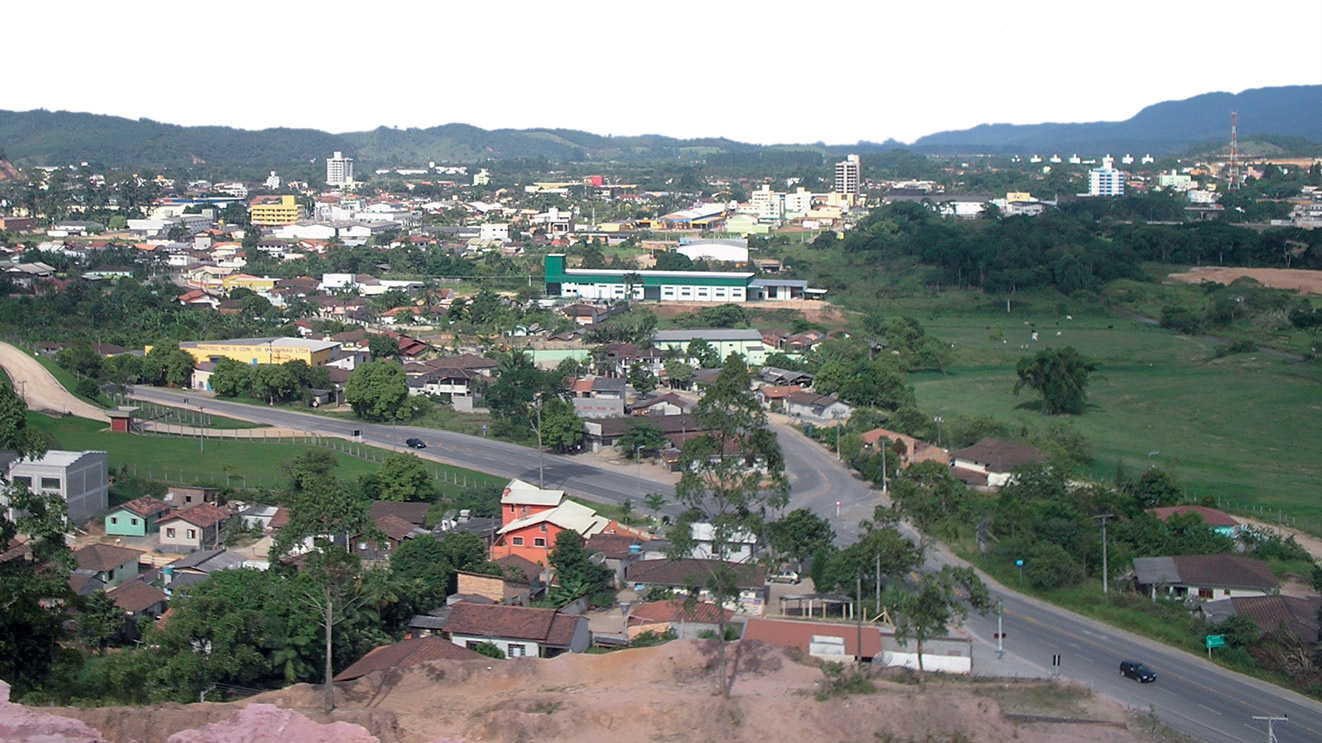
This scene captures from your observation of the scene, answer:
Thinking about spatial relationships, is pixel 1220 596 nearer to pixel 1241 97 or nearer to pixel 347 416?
pixel 347 416

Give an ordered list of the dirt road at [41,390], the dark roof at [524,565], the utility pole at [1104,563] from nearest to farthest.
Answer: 1. the dark roof at [524,565]
2. the utility pole at [1104,563]
3. the dirt road at [41,390]

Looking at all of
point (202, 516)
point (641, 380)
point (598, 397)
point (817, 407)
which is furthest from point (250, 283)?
point (202, 516)

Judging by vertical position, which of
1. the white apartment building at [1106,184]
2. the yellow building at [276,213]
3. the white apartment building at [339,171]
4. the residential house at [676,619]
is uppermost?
the white apartment building at [339,171]

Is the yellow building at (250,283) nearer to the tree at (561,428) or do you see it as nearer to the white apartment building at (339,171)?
the tree at (561,428)

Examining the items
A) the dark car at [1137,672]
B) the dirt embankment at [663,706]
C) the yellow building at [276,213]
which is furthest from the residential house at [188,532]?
the yellow building at [276,213]

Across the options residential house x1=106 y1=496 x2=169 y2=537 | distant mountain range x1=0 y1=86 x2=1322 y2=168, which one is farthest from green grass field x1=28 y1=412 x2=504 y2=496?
distant mountain range x1=0 y1=86 x2=1322 y2=168

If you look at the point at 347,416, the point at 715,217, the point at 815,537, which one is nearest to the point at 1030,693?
the point at 815,537
